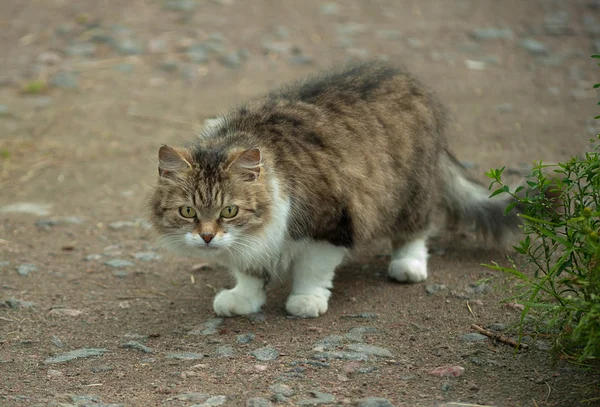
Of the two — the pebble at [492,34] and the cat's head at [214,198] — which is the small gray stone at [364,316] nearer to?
the cat's head at [214,198]

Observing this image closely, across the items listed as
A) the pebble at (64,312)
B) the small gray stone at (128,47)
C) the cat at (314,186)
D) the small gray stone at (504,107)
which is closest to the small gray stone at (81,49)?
the small gray stone at (128,47)

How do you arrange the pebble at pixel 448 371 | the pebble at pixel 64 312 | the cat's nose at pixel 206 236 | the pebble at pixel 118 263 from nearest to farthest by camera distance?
the pebble at pixel 448 371
the cat's nose at pixel 206 236
the pebble at pixel 64 312
the pebble at pixel 118 263

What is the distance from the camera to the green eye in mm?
4703

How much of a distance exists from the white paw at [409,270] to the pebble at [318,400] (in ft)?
5.52

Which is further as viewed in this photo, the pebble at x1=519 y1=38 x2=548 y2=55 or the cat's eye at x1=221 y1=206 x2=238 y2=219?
the pebble at x1=519 y1=38 x2=548 y2=55

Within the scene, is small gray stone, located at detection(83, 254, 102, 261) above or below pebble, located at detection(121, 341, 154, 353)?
below

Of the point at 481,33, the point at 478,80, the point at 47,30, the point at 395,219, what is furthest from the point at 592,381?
the point at 47,30

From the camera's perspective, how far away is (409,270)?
5430 mm

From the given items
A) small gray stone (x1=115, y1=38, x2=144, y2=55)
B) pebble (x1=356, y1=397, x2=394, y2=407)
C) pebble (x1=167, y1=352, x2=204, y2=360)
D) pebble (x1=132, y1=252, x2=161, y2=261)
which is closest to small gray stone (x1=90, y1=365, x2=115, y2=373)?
pebble (x1=167, y1=352, x2=204, y2=360)

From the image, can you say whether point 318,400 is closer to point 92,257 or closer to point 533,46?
point 92,257

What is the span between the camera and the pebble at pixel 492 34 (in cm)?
1094

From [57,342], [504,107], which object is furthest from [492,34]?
[57,342]

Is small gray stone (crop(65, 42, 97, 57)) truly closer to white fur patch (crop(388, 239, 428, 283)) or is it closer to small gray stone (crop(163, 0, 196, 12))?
small gray stone (crop(163, 0, 196, 12))

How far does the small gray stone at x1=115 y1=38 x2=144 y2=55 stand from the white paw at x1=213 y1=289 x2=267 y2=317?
5.97 m
